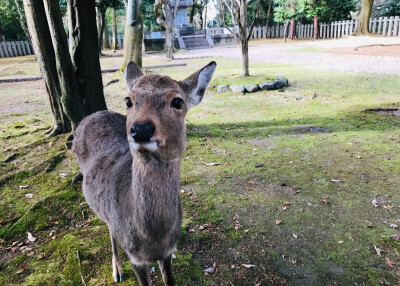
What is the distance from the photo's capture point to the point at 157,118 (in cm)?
199

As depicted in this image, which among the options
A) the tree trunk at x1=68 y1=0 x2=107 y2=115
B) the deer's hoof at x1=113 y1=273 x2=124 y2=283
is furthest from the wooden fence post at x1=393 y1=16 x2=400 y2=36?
the deer's hoof at x1=113 y1=273 x2=124 y2=283

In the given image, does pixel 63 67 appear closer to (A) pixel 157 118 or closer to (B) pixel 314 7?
(A) pixel 157 118

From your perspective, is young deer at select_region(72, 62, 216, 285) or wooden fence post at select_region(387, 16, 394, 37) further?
wooden fence post at select_region(387, 16, 394, 37)

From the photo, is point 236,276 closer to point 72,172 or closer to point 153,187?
point 153,187

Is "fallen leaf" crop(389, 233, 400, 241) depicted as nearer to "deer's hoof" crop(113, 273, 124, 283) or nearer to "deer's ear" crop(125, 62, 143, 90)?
"deer's hoof" crop(113, 273, 124, 283)

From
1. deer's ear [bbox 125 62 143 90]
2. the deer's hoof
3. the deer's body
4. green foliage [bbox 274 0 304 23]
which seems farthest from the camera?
green foliage [bbox 274 0 304 23]

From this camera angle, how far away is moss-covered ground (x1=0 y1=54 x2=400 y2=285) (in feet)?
10.2

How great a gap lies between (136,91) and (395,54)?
18.5 m

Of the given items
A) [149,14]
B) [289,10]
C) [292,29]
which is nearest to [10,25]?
[149,14]

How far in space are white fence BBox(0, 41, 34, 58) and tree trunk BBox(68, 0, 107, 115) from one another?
26730 millimetres

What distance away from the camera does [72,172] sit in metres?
5.17

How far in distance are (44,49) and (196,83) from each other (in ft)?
14.7

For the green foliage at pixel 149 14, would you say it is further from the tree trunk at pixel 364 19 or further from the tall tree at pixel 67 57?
the tall tree at pixel 67 57

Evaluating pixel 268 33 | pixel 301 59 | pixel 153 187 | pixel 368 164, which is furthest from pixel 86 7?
pixel 268 33
